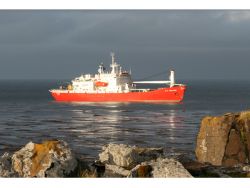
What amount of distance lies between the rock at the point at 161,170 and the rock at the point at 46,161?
5.08 ft

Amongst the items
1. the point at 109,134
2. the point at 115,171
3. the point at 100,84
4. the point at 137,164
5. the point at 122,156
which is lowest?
the point at 109,134

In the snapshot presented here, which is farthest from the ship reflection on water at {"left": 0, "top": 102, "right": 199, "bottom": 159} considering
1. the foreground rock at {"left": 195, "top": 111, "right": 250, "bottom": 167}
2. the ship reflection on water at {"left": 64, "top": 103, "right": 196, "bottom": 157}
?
the foreground rock at {"left": 195, "top": 111, "right": 250, "bottom": 167}

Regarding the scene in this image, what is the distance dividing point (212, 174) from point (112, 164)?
2340 mm

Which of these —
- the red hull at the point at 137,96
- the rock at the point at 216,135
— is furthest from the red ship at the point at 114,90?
the rock at the point at 216,135

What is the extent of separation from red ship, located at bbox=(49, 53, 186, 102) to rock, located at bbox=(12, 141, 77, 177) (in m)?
77.0

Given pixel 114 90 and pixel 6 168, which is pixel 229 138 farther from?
pixel 114 90

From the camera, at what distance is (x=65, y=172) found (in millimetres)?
11500

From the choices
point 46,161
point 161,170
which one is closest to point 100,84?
point 46,161

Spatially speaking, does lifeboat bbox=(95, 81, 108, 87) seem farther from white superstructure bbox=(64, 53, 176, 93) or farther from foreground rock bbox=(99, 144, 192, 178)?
foreground rock bbox=(99, 144, 192, 178)

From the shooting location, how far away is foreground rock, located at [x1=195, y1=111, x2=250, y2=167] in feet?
71.0

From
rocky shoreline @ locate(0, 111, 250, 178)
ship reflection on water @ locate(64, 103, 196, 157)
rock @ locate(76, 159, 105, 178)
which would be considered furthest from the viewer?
ship reflection on water @ locate(64, 103, 196, 157)

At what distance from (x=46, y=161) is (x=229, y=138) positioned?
12.0 meters

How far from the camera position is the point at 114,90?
295 ft
